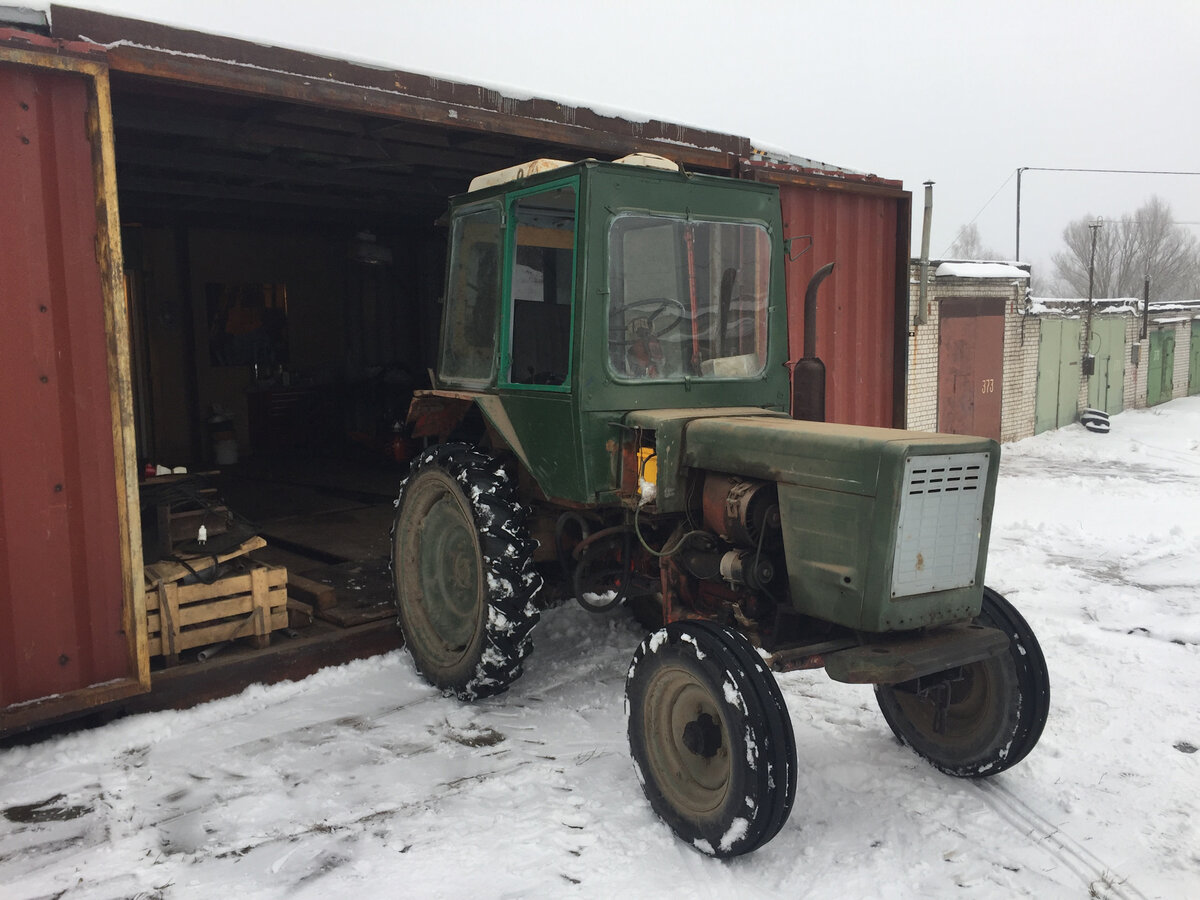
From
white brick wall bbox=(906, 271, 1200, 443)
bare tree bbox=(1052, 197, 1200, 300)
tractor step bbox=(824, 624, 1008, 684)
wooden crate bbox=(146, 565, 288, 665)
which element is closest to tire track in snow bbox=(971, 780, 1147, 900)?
tractor step bbox=(824, 624, 1008, 684)

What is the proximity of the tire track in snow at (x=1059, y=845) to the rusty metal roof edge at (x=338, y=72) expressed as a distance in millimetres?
4163

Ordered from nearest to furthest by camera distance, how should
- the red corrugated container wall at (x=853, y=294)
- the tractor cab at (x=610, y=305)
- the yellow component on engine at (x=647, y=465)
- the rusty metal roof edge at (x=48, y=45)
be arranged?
1. the rusty metal roof edge at (x=48, y=45)
2. the yellow component on engine at (x=647, y=465)
3. the tractor cab at (x=610, y=305)
4. the red corrugated container wall at (x=853, y=294)

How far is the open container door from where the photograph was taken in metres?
3.77

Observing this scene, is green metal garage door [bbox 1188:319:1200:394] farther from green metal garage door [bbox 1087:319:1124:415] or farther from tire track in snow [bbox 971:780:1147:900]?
tire track in snow [bbox 971:780:1147:900]

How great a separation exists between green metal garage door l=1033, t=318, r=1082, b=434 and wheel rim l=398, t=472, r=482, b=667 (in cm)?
1418

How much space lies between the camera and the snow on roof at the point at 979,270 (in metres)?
13.7

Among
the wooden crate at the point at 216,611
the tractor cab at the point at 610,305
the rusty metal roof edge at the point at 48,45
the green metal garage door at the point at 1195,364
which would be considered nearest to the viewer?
the rusty metal roof edge at the point at 48,45

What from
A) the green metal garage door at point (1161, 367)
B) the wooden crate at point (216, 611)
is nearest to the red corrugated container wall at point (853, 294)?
the wooden crate at point (216, 611)

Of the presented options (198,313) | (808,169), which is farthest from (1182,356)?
(198,313)

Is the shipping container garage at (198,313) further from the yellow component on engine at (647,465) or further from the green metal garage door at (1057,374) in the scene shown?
the green metal garage door at (1057,374)

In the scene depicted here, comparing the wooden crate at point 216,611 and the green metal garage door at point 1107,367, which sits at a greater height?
the green metal garage door at point 1107,367

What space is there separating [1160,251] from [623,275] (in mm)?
60528

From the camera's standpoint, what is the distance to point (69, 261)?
388 cm

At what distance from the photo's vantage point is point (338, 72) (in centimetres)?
462
